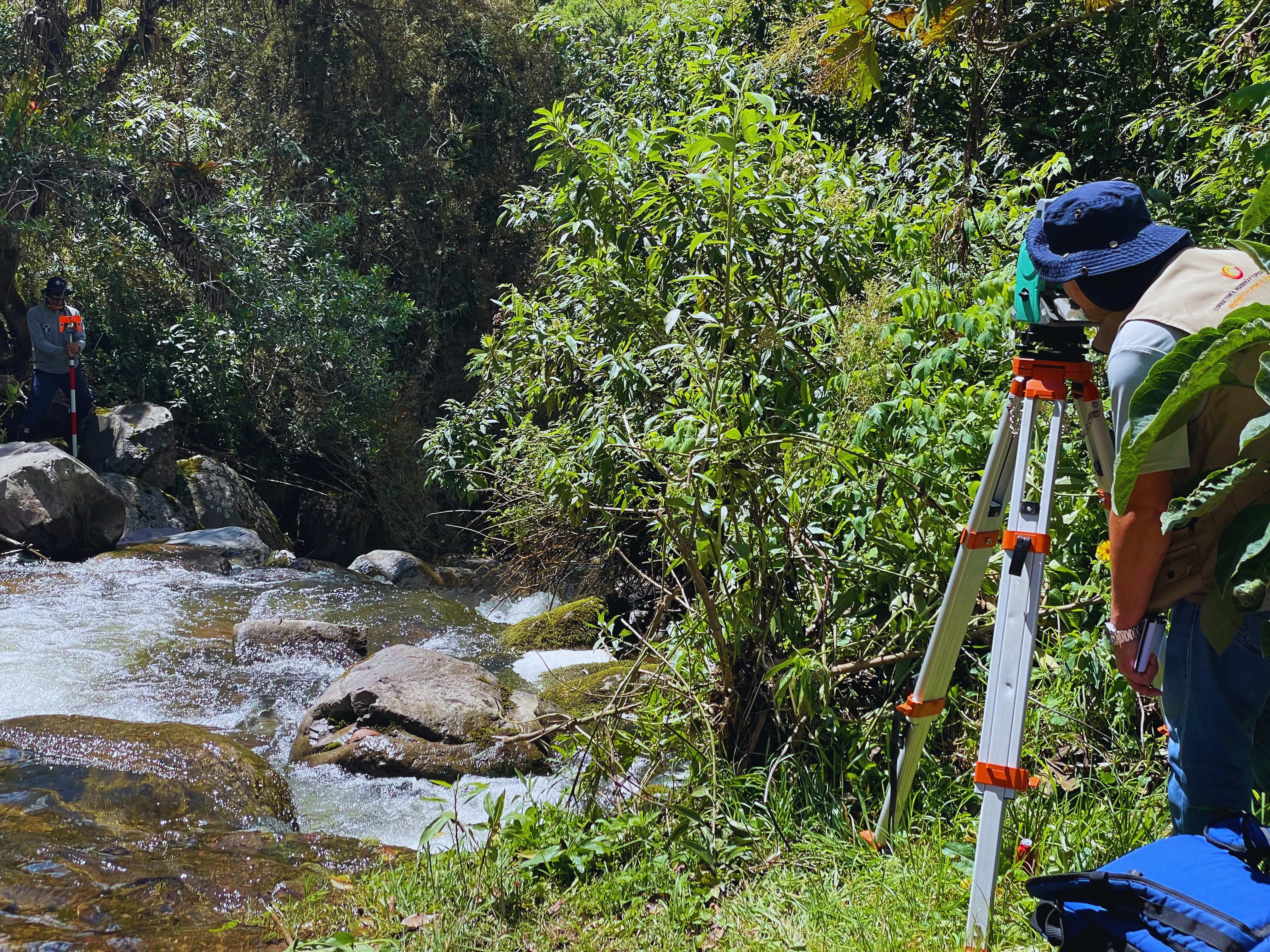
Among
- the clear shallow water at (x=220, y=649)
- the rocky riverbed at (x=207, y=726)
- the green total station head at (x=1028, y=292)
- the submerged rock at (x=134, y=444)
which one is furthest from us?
the submerged rock at (x=134, y=444)

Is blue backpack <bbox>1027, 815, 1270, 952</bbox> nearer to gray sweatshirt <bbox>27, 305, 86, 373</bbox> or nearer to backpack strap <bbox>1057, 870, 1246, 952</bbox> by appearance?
backpack strap <bbox>1057, 870, 1246, 952</bbox>

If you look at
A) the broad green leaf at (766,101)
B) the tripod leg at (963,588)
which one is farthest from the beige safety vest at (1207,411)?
the broad green leaf at (766,101)

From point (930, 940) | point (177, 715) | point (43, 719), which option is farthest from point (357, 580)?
point (930, 940)

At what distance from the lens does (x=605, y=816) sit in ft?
10.9

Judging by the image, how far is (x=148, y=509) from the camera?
10602 mm

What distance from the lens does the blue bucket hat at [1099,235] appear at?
2080mm

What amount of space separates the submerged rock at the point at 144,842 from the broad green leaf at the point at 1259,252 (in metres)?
3.19

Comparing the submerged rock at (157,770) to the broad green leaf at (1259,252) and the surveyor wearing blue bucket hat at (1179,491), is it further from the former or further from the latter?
the broad green leaf at (1259,252)

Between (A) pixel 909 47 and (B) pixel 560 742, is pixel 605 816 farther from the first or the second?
(A) pixel 909 47

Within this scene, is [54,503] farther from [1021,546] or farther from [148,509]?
[1021,546]

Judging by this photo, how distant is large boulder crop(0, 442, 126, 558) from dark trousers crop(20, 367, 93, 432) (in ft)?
2.32

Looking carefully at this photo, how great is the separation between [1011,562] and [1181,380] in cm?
61

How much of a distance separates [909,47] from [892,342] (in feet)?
19.9

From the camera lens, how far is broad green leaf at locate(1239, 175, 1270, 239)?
71.2 inches
